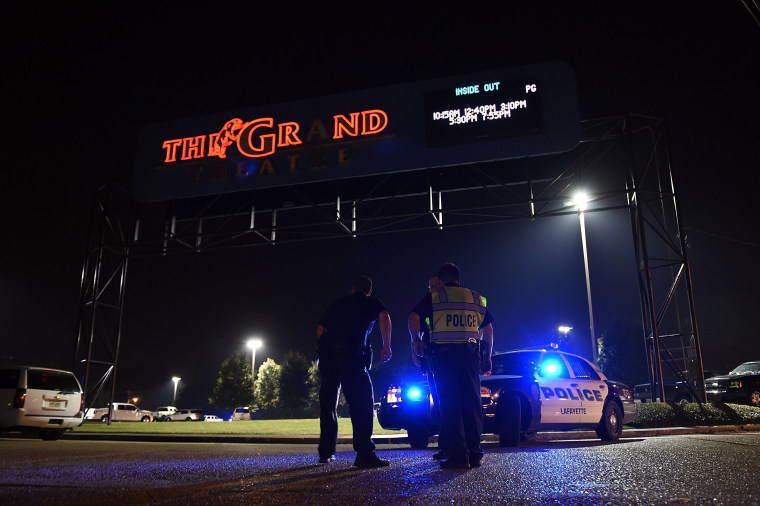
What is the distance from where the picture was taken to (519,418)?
25.7ft

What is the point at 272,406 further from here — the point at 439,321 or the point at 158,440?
the point at 439,321

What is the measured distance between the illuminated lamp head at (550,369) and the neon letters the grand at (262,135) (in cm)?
937

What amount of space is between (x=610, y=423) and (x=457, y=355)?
561 cm

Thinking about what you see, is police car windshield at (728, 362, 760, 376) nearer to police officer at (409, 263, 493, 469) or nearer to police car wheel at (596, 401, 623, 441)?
police car wheel at (596, 401, 623, 441)

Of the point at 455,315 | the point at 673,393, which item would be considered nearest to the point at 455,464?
the point at 455,315

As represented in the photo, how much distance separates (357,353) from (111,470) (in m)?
2.20

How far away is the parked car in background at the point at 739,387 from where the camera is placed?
1752 centimetres

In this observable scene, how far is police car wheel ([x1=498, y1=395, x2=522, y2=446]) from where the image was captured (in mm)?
7748

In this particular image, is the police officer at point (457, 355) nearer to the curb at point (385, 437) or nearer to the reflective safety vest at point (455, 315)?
the reflective safety vest at point (455, 315)

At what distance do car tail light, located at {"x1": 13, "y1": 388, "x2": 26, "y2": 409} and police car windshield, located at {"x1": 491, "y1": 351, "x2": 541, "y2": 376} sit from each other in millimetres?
8711

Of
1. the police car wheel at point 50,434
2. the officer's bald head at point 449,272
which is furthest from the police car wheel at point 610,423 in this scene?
the police car wheel at point 50,434

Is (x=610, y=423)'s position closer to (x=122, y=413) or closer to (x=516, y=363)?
(x=516, y=363)

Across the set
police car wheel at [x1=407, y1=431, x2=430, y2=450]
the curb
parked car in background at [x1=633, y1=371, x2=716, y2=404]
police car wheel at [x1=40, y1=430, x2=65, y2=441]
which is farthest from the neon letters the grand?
parked car in background at [x1=633, y1=371, x2=716, y2=404]

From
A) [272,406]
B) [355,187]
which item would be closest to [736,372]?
[355,187]
